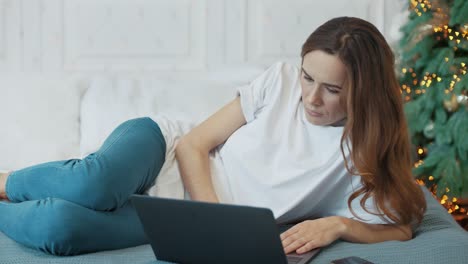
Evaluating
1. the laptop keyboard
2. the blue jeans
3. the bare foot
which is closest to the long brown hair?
the laptop keyboard

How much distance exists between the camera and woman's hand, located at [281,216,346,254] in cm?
153

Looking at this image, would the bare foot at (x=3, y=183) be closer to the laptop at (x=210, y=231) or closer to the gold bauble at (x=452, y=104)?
the laptop at (x=210, y=231)

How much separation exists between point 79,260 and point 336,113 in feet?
2.23

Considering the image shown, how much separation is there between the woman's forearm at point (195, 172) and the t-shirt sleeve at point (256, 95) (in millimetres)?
153

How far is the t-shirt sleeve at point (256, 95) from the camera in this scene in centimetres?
187

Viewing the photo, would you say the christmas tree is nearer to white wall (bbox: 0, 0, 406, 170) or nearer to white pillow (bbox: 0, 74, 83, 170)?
white wall (bbox: 0, 0, 406, 170)

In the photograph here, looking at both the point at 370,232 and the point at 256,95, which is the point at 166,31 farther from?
the point at 370,232

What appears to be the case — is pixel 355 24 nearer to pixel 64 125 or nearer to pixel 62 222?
pixel 62 222

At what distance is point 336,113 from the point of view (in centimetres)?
173

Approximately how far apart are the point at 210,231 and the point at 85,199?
387 mm

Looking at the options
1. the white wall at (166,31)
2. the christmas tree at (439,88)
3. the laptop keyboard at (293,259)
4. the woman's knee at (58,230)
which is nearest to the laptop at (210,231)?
the laptop keyboard at (293,259)

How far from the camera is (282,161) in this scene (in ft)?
5.91

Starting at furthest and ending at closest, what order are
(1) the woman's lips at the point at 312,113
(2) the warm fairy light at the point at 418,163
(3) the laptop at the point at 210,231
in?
(2) the warm fairy light at the point at 418,163, (1) the woman's lips at the point at 312,113, (3) the laptop at the point at 210,231

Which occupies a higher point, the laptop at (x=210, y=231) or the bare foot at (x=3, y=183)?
the laptop at (x=210, y=231)
